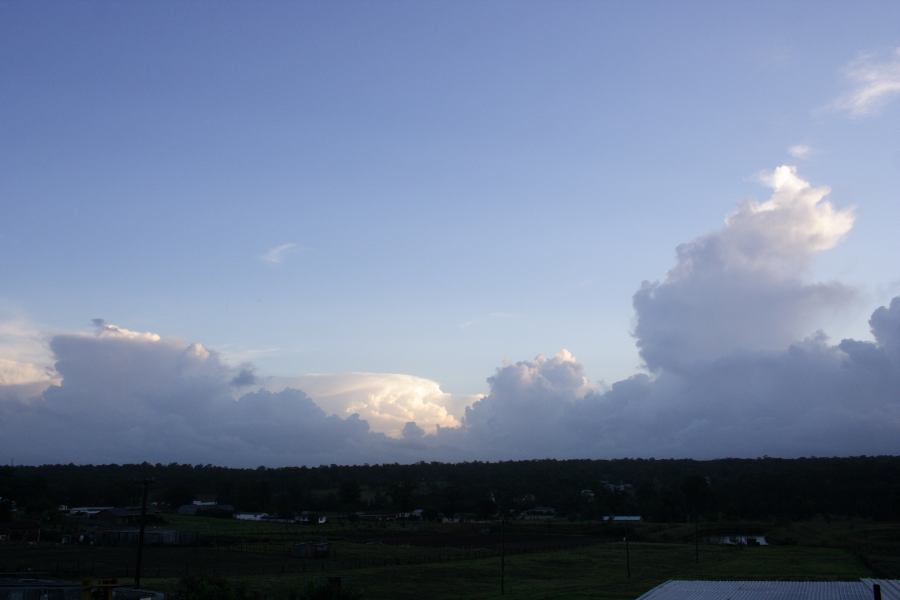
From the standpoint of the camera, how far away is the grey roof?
173ft

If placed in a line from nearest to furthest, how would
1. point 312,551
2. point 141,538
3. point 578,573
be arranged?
point 141,538 → point 578,573 → point 312,551

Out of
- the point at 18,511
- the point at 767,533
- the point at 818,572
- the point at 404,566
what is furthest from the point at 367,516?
the point at 818,572

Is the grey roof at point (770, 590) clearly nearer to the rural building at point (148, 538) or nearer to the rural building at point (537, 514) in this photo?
the rural building at point (148, 538)

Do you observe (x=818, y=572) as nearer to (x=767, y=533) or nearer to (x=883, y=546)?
(x=883, y=546)

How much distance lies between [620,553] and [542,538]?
28.7 metres

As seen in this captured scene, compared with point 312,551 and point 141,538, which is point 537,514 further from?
point 141,538

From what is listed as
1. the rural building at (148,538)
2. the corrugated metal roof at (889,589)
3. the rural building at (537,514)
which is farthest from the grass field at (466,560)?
the rural building at (537,514)

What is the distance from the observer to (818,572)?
236ft

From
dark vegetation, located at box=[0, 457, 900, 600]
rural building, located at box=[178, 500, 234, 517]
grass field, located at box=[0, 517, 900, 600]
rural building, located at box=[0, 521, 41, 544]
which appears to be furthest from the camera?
rural building, located at box=[178, 500, 234, 517]

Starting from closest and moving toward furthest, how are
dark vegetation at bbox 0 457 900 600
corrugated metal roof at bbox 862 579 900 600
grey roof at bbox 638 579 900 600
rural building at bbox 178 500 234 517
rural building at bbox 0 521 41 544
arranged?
1. corrugated metal roof at bbox 862 579 900 600
2. grey roof at bbox 638 579 900 600
3. dark vegetation at bbox 0 457 900 600
4. rural building at bbox 0 521 41 544
5. rural building at bbox 178 500 234 517

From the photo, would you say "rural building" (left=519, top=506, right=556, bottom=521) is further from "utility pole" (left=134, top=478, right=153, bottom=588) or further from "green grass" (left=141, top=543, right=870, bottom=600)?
"utility pole" (left=134, top=478, right=153, bottom=588)

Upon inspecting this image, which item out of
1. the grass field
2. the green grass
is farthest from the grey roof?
the grass field

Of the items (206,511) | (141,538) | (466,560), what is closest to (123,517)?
(206,511)

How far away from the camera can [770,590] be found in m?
56.6
